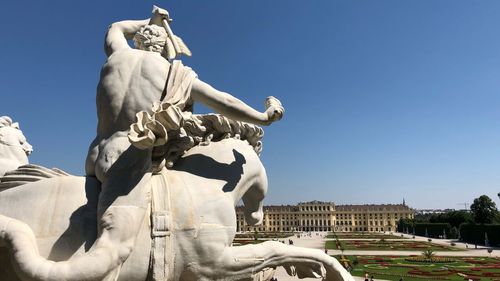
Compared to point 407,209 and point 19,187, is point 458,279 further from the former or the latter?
point 407,209

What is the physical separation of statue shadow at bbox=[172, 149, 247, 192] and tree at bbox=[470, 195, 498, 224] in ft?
253

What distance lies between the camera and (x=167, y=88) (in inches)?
144

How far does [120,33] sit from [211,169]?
66.6 inches

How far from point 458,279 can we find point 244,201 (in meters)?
22.4

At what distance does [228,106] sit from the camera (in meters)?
3.79

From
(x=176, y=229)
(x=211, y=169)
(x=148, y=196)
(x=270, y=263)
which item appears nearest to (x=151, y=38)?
(x=211, y=169)

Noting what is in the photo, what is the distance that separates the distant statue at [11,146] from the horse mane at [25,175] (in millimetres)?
376

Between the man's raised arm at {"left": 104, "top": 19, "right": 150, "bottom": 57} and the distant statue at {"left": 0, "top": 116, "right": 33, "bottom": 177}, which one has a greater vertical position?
the man's raised arm at {"left": 104, "top": 19, "right": 150, "bottom": 57}

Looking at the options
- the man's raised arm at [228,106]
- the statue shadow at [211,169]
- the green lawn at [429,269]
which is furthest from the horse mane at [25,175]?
the green lawn at [429,269]

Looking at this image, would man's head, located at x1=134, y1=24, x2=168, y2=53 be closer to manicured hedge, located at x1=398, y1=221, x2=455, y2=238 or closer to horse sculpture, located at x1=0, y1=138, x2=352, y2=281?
horse sculpture, located at x1=0, y1=138, x2=352, y2=281

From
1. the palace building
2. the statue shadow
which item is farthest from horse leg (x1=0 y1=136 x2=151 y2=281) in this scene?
the palace building

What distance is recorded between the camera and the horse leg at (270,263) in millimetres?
3463

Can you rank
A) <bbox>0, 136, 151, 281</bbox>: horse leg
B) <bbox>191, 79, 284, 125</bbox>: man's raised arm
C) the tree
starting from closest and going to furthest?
<bbox>0, 136, 151, 281</bbox>: horse leg → <bbox>191, 79, 284, 125</bbox>: man's raised arm → the tree

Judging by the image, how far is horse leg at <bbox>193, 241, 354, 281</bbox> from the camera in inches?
136
